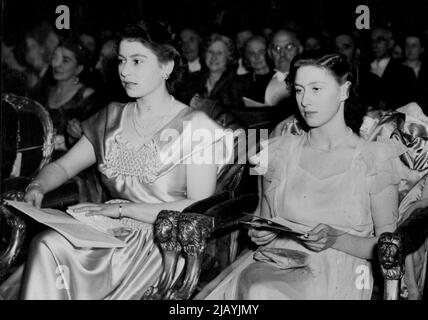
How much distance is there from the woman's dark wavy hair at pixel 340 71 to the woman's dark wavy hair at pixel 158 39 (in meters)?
0.41

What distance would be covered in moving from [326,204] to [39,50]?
9.51ft

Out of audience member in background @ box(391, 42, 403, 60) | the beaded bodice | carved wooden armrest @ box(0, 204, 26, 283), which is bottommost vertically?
carved wooden armrest @ box(0, 204, 26, 283)

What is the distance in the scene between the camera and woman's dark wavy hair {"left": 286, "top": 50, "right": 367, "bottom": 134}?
229 cm

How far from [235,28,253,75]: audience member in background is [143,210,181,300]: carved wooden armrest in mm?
2280

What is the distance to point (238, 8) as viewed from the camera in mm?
4641

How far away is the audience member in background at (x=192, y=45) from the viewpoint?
4.58m

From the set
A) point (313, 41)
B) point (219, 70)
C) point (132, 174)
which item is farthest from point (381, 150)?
point (219, 70)

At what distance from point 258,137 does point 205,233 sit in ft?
2.53

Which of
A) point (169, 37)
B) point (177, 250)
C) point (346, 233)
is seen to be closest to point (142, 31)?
point (169, 37)

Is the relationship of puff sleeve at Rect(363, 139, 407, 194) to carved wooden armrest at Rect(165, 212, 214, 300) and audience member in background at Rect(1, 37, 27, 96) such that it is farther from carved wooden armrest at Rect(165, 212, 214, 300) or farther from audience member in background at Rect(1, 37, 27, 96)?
audience member in background at Rect(1, 37, 27, 96)

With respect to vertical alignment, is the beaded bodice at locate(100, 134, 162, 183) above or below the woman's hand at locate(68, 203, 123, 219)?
above

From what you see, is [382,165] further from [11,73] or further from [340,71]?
[11,73]

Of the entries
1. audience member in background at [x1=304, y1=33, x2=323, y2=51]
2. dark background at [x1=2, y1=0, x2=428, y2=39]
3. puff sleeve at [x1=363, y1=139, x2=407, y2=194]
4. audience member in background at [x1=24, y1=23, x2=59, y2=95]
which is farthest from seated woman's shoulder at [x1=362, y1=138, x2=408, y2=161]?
audience member in background at [x1=24, y1=23, x2=59, y2=95]
